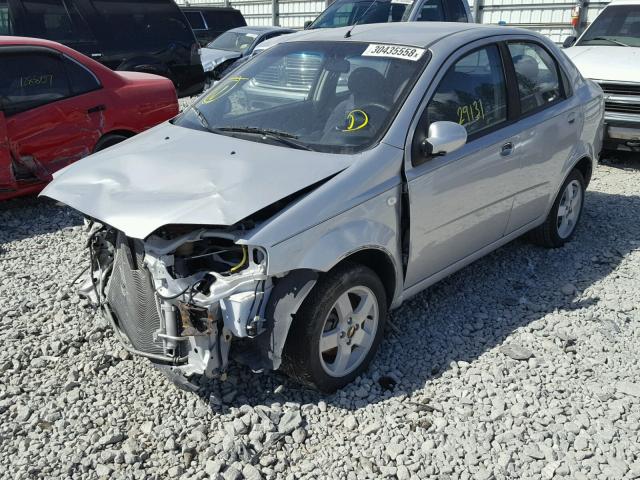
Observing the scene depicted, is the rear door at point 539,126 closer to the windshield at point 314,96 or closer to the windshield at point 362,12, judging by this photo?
the windshield at point 314,96

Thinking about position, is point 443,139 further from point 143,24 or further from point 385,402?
point 143,24

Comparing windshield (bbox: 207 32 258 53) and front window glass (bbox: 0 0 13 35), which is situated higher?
front window glass (bbox: 0 0 13 35)

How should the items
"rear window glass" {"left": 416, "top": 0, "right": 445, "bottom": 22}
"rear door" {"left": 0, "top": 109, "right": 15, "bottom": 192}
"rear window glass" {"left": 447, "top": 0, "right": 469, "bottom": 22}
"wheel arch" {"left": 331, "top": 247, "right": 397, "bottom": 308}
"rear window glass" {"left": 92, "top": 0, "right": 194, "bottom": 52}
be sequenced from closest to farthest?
"wheel arch" {"left": 331, "top": 247, "right": 397, "bottom": 308}
"rear door" {"left": 0, "top": 109, "right": 15, "bottom": 192}
"rear window glass" {"left": 92, "top": 0, "right": 194, "bottom": 52}
"rear window glass" {"left": 416, "top": 0, "right": 445, "bottom": 22}
"rear window glass" {"left": 447, "top": 0, "right": 469, "bottom": 22}

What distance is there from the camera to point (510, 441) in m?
3.13

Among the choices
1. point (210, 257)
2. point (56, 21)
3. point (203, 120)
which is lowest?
point (56, 21)

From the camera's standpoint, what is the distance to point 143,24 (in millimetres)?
9391

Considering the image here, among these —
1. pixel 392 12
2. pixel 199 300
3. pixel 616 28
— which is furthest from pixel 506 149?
pixel 392 12

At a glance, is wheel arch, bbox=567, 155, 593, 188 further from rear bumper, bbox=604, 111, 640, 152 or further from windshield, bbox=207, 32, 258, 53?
windshield, bbox=207, 32, 258, 53

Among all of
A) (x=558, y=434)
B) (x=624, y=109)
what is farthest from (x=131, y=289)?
(x=624, y=109)

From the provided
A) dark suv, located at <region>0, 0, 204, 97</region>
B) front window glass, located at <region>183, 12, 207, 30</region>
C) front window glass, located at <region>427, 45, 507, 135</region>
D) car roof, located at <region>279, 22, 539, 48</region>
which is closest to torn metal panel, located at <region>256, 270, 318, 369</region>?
front window glass, located at <region>427, 45, 507, 135</region>

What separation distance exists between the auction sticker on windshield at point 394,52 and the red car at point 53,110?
138 inches

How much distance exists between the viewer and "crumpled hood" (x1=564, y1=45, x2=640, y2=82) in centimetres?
762

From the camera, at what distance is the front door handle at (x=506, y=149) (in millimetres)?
4168

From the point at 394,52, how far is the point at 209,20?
16.0m
